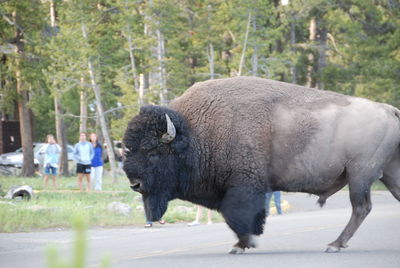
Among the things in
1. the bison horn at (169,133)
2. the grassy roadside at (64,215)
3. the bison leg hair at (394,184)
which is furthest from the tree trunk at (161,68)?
the bison horn at (169,133)

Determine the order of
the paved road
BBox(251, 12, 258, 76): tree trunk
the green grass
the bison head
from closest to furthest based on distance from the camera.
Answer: the paved road < the bison head < the green grass < BBox(251, 12, 258, 76): tree trunk

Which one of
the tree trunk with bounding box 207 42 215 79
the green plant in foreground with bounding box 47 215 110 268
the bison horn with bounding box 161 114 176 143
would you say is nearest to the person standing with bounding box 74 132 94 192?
the tree trunk with bounding box 207 42 215 79

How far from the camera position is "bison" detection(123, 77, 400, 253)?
916 cm

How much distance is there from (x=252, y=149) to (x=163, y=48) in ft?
67.2

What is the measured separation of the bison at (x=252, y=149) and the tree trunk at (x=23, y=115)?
77.4 feet

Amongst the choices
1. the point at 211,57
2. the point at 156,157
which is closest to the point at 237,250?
the point at 156,157

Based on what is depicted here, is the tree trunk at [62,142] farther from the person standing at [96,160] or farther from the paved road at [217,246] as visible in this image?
the paved road at [217,246]

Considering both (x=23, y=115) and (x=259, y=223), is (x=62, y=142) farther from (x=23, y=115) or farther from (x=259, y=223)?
(x=259, y=223)

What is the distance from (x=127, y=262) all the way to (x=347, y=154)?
3074 millimetres

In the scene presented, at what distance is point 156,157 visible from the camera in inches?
361

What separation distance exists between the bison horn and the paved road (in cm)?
145

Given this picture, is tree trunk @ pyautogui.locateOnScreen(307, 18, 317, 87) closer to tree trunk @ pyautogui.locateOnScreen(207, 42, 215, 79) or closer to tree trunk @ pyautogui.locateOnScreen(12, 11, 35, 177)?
tree trunk @ pyautogui.locateOnScreen(207, 42, 215, 79)

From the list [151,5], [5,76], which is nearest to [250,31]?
[151,5]

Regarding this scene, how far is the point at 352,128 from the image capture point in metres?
9.58
